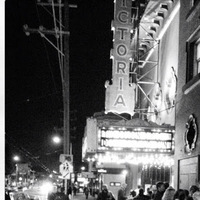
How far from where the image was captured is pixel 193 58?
44.0 feet

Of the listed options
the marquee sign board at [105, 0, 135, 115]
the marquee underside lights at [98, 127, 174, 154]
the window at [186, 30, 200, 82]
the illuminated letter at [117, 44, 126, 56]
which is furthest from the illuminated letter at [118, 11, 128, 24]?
the marquee underside lights at [98, 127, 174, 154]

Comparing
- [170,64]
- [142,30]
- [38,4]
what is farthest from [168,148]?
[142,30]

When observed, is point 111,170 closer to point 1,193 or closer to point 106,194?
point 106,194

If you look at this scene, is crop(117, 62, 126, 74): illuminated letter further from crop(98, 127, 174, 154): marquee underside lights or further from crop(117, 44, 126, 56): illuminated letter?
crop(98, 127, 174, 154): marquee underside lights

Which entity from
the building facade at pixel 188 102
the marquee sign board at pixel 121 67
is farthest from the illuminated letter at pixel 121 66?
the building facade at pixel 188 102

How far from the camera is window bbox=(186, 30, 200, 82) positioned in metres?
13.2

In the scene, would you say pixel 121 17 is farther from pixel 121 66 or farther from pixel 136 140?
pixel 136 140

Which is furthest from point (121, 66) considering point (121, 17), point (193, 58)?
point (193, 58)

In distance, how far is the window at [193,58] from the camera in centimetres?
1324

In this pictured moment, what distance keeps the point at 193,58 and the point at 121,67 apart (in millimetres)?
4803

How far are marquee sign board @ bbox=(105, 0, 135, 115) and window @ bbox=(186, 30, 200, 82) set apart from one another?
425cm

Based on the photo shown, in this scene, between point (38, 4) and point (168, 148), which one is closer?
point (168, 148)

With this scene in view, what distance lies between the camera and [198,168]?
38.0 feet

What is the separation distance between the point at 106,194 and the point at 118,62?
584 centimetres
